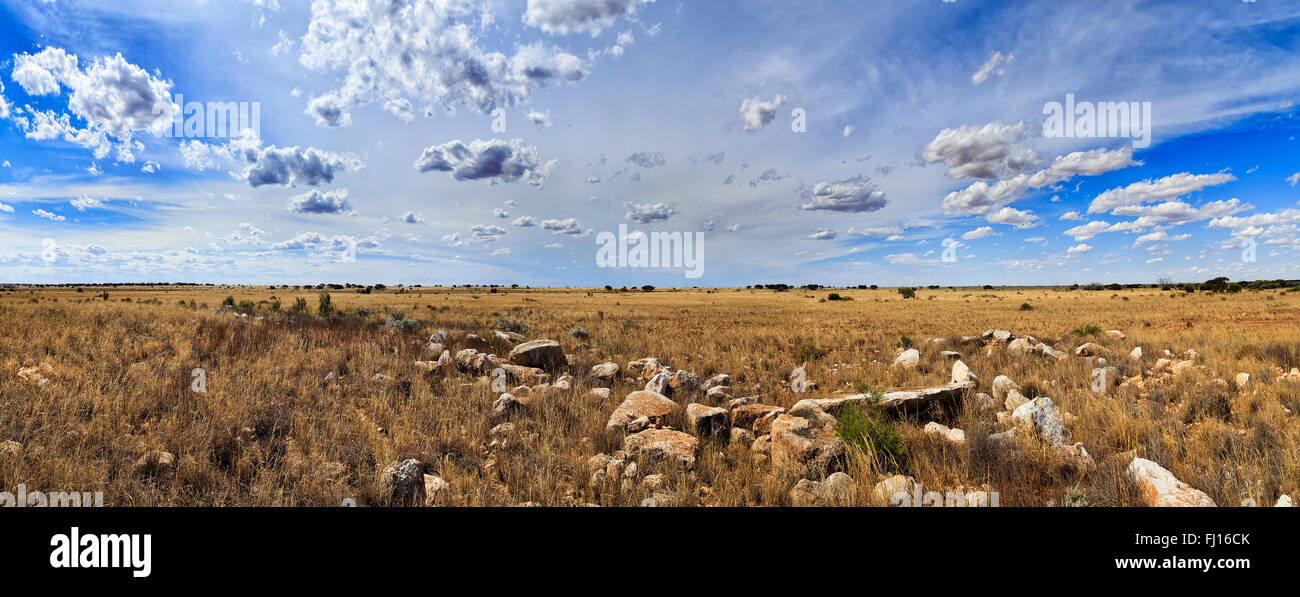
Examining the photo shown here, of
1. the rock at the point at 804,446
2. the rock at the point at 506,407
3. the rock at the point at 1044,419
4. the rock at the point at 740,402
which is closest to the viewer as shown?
the rock at the point at 804,446

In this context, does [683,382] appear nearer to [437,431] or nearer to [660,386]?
[660,386]

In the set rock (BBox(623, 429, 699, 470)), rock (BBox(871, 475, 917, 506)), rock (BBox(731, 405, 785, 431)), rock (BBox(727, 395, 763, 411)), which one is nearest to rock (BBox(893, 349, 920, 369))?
rock (BBox(727, 395, 763, 411))

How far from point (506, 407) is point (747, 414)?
3.52 metres

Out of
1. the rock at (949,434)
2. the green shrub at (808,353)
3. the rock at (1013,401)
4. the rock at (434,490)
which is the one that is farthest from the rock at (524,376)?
the rock at (1013,401)

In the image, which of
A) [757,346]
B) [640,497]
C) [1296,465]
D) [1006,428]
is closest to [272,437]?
[640,497]

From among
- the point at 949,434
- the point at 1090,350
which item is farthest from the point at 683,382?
the point at 1090,350

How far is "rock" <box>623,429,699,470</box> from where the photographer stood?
15.8 feet

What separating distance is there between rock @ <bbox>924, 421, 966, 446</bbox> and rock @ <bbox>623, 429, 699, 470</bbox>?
9.62ft

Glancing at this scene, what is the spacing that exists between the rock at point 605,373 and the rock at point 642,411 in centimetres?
238

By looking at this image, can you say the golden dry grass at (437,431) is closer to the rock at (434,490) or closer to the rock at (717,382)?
the rock at (434,490)

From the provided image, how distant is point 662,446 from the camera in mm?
5039

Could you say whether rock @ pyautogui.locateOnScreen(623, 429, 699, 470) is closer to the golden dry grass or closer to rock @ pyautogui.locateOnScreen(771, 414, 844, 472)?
the golden dry grass

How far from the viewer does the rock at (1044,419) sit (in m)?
5.16

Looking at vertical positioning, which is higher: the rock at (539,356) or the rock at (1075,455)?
the rock at (539,356)
